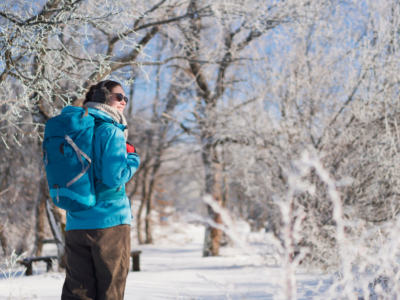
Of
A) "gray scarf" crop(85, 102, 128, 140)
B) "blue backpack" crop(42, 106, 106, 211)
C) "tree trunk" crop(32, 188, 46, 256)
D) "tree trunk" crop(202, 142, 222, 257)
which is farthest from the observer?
→ "tree trunk" crop(32, 188, 46, 256)

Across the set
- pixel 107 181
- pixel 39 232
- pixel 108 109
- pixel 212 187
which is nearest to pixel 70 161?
pixel 107 181

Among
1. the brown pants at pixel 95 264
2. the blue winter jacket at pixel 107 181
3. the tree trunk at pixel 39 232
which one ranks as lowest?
the tree trunk at pixel 39 232

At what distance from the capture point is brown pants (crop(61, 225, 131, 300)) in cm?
190

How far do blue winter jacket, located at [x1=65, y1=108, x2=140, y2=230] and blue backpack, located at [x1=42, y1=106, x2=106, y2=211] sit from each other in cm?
4

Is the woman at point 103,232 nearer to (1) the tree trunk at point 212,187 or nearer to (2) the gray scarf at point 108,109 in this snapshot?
(2) the gray scarf at point 108,109

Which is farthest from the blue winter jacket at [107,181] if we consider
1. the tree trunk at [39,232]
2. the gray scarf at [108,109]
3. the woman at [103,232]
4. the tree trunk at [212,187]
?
the tree trunk at [39,232]

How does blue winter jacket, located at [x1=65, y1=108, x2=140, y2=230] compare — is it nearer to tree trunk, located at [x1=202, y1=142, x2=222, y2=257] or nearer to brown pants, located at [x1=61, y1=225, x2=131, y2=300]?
brown pants, located at [x1=61, y1=225, x2=131, y2=300]

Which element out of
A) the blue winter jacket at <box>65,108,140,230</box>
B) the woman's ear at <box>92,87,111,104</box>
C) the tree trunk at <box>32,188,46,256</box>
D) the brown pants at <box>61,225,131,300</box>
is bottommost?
the tree trunk at <box>32,188,46,256</box>

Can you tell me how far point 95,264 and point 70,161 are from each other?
1.97 ft

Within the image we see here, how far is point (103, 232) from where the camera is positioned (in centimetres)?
191

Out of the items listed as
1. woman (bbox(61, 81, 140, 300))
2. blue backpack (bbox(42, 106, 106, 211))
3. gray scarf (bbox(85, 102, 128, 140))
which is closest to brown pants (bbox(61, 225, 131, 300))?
woman (bbox(61, 81, 140, 300))

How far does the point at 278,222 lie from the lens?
5656 mm

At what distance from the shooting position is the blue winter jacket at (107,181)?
1889mm

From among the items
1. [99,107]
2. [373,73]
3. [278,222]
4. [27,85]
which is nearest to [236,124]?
[278,222]
